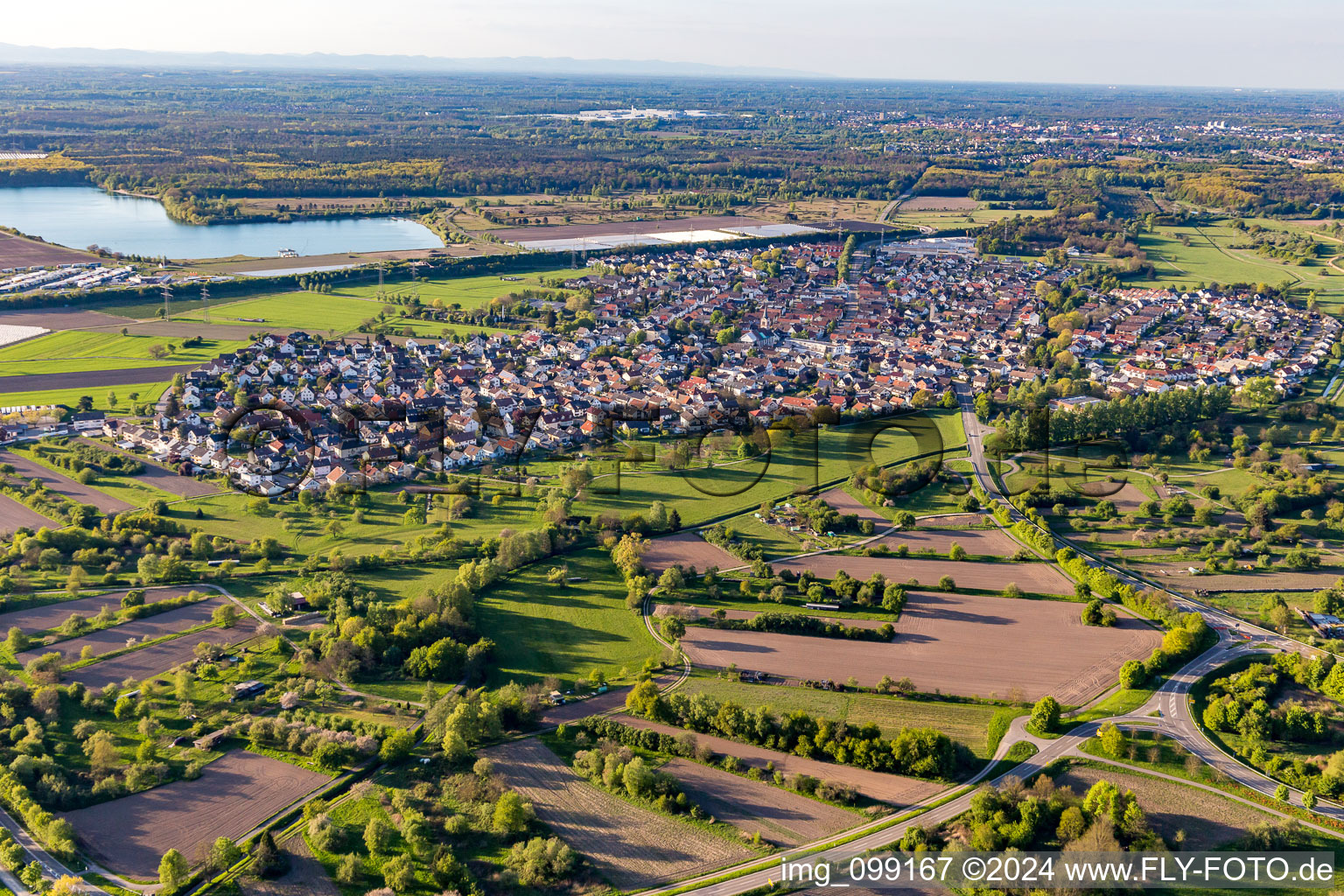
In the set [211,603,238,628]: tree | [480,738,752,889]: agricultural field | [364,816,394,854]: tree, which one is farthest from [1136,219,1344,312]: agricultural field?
[364,816,394,854]: tree

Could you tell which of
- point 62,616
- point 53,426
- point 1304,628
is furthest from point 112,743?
point 1304,628

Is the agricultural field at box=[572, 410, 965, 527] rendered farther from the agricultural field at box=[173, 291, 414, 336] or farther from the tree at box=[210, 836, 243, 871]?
the agricultural field at box=[173, 291, 414, 336]

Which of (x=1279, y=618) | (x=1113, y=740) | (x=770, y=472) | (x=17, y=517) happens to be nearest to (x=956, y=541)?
(x=770, y=472)

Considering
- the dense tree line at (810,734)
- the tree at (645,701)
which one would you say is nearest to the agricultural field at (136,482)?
the tree at (645,701)

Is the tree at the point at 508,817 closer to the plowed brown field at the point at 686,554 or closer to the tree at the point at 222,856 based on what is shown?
the tree at the point at 222,856

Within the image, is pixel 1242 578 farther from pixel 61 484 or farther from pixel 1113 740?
pixel 61 484

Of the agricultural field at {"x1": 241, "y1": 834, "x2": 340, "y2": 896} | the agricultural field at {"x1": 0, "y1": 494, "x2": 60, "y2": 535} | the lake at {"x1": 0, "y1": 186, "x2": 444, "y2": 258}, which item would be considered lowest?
the agricultural field at {"x1": 241, "y1": 834, "x2": 340, "y2": 896}

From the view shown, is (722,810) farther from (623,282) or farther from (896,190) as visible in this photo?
(896,190)
